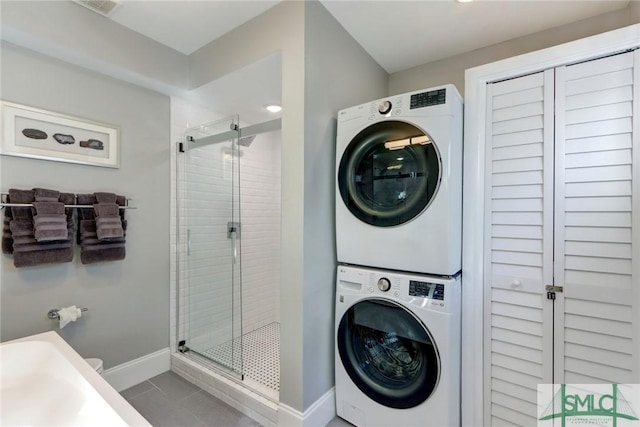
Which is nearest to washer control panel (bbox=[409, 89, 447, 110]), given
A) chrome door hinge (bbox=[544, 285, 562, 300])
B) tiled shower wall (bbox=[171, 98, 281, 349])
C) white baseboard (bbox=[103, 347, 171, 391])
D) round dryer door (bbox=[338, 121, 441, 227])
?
round dryer door (bbox=[338, 121, 441, 227])

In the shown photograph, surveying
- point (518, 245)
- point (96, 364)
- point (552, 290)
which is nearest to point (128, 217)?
point (96, 364)

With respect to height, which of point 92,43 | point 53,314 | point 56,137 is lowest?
point 53,314

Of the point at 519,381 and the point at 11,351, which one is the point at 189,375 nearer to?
the point at 11,351

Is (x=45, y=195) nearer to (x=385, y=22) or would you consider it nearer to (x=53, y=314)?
(x=53, y=314)

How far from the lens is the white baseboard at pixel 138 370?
2117 mm

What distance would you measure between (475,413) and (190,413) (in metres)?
1.71

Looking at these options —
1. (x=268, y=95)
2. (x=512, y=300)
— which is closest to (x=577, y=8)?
(x=512, y=300)

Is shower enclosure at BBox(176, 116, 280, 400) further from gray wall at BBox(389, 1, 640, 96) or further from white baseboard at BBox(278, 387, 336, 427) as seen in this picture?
gray wall at BBox(389, 1, 640, 96)

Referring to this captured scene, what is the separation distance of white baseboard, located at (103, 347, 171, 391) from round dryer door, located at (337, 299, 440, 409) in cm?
155

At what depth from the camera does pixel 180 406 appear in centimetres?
196

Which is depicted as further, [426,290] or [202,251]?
[202,251]

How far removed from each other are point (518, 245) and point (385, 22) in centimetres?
157

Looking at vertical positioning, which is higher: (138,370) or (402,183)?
(402,183)

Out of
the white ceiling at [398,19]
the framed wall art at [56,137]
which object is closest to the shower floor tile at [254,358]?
the framed wall art at [56,137]
